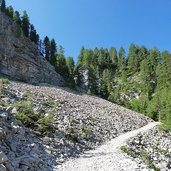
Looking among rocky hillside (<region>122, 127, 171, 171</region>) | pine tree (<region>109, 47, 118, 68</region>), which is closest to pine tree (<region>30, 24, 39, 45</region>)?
pine tree (<region>109, 47, 118, 68</region>)

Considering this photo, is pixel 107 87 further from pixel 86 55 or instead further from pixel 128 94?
pixel 86 55

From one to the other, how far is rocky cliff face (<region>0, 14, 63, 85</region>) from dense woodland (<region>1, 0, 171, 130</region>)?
3.39m

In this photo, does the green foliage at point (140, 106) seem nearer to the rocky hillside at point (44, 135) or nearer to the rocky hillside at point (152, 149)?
the rocky hillside at point (152, 149)

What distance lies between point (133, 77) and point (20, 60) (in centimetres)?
5779

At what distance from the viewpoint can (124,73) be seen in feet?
422

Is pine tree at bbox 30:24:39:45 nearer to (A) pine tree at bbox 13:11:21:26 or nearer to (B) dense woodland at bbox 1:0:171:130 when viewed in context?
(B) dense woodland at bbox 1:0:171:130

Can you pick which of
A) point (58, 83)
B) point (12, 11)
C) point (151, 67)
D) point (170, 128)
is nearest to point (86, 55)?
point (151, 67)

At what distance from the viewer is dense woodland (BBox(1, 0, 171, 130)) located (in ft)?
298

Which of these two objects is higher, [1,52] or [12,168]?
[1,52]

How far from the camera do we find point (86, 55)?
144 meters

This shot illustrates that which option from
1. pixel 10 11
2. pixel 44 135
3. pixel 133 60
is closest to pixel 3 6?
pixel 10 11

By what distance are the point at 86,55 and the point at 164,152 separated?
115 m

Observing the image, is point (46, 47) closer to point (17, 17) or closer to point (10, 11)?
point (17, 17)

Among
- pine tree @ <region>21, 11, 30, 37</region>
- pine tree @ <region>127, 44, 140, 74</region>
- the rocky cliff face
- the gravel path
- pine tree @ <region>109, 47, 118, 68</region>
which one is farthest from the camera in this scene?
pine tree @ <region>109, 47, 118, 68</region>
